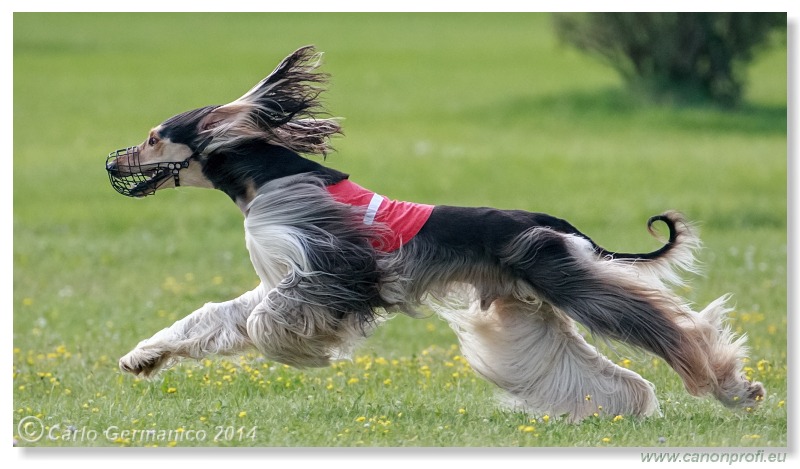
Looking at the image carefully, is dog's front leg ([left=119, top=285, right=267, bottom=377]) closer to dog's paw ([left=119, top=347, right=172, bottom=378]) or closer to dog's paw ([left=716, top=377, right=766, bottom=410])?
dog's paw ([left=119, top=347, right=172, bottom=378])

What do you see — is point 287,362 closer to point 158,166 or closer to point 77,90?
point 158,166

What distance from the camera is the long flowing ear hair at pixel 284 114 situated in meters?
5.84

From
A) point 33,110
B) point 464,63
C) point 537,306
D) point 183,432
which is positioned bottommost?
point 183,432

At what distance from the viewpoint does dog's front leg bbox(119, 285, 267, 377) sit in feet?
18.8

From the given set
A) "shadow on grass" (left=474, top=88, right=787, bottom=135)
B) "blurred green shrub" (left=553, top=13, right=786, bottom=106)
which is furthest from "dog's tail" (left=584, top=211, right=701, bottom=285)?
"shadow on grass" (left=474, top=88, right=787, bottom=135)

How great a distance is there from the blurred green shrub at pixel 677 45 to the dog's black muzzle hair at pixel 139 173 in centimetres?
1497

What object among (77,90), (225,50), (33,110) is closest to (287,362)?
(33,110)

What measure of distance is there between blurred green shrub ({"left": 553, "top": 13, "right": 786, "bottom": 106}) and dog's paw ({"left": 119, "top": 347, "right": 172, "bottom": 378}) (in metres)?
15.4

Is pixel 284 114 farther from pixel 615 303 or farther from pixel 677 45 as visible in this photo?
pixel 677 45

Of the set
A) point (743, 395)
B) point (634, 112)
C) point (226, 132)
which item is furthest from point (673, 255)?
point (634, 112)

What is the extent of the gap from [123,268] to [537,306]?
6.62 metres

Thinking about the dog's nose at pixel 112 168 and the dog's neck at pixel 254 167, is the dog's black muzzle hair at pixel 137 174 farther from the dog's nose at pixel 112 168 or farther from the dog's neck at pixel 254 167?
the dog's neck at pixel 254 167

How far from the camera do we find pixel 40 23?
2325cm

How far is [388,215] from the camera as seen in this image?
5777 mm
